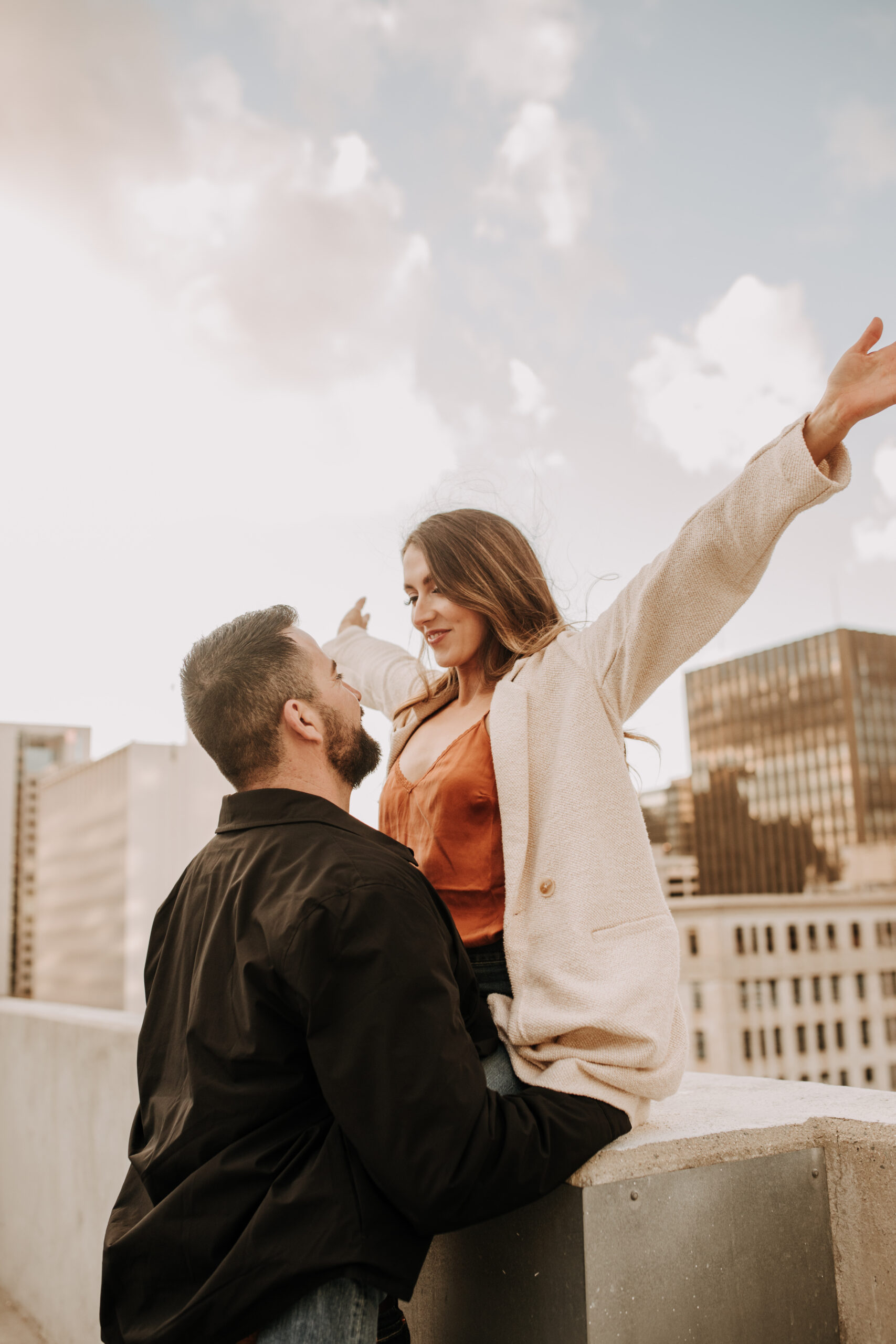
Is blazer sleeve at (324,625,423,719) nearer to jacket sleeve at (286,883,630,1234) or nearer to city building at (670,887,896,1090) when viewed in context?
jacket sleeve at (286,883,630,1234)

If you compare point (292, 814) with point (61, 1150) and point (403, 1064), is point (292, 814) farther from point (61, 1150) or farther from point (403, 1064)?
point (61, 1150)

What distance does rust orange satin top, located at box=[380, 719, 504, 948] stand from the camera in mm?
1499

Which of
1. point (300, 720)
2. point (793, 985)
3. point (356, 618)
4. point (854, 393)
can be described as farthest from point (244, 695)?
point (793, 985)

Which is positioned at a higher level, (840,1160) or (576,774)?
(576,774)

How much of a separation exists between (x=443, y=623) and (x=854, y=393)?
764 millimetres

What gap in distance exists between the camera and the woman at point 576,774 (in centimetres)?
124

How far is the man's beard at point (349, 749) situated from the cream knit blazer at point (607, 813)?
21 cm

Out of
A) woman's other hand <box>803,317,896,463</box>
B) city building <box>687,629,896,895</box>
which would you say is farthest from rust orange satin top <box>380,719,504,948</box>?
city building <box>687,629,896,895</box>

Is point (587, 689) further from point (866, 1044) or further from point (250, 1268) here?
point (866, 1044)

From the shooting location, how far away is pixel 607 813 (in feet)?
4.59

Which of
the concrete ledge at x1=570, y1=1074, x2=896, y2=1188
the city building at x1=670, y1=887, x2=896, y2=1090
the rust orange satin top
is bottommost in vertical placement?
the city building at x1=670, y1=887, x2=896, y2=1090

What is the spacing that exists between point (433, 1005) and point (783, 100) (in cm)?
6804

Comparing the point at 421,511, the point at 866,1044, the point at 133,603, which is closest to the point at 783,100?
the point at 133,603

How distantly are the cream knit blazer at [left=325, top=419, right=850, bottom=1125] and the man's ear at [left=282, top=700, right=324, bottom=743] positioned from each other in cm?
31
